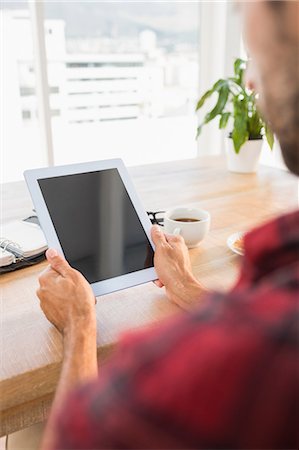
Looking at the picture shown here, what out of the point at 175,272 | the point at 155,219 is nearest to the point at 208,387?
the point at 175,272

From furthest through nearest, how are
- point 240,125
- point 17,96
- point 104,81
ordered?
1. point 104,81
2. point 17,96
3. point 240,125

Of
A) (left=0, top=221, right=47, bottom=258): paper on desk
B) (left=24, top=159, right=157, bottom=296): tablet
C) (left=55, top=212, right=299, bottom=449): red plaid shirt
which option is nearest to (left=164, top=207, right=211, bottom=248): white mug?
(left=24, top=159, right=157, bottom=296): tablet

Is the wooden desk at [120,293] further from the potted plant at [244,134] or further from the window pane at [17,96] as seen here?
the window pane at [17,96]

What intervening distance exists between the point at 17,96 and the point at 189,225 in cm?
213

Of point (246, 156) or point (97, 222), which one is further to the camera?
point (246, 156)

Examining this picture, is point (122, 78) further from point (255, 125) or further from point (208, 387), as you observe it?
point (208, 387)

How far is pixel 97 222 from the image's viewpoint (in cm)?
98

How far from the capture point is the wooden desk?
0.74m

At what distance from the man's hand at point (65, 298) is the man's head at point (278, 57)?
0.51 metres

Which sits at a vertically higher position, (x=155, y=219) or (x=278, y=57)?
(x=278, y=57)

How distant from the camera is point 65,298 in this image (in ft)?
2.68

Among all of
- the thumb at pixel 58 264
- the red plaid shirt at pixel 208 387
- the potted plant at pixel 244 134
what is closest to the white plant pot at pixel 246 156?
the potted plant at pixel 244 134

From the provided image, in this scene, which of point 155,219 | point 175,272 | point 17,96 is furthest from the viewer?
point 17,96

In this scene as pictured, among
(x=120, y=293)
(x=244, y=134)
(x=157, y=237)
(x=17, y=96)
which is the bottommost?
(x=120, y=293)
